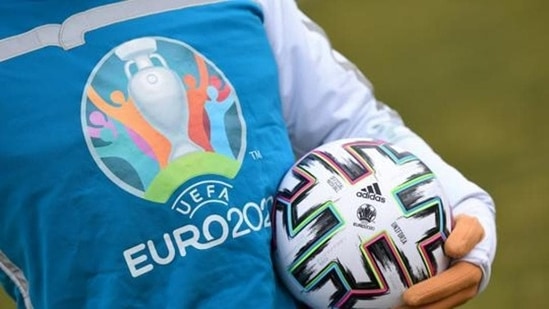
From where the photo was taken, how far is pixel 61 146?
155 cm

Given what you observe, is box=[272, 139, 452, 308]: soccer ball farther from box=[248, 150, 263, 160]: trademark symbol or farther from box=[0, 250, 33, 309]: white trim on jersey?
box=[0, 250, 33, 309]: white trim on jersey

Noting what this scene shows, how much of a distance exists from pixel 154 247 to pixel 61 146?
0.17 m

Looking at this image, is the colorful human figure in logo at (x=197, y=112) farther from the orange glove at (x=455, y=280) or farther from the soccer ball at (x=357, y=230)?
the orange glove at (x=455, y=280)

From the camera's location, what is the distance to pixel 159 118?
1607 mm

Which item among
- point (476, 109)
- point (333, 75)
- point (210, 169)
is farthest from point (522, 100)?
point (210, 169)

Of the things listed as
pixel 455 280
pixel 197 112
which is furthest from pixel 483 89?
pixel 197 112

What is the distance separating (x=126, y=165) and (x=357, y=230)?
312 mm

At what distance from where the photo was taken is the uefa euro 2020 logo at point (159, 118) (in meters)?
1.58

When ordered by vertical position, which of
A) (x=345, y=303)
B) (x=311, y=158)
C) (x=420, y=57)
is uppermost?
(x=311, y=158)

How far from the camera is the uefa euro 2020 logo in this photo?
1.58 m

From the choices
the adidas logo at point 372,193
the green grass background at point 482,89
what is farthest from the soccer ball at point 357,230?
the green grass background at point 482,89

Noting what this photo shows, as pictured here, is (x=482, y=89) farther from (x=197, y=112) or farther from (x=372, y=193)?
(x=197, y=112)

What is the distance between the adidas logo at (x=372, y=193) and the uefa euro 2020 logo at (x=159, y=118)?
0.17 meters

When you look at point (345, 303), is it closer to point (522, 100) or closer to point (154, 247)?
point (154, 247)
